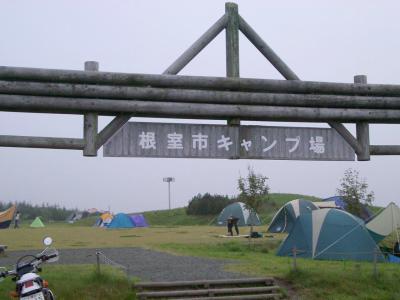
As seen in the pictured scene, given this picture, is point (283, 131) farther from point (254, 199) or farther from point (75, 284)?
point (254, 199)

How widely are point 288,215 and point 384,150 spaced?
68.3ft

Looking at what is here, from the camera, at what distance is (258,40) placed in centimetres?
948

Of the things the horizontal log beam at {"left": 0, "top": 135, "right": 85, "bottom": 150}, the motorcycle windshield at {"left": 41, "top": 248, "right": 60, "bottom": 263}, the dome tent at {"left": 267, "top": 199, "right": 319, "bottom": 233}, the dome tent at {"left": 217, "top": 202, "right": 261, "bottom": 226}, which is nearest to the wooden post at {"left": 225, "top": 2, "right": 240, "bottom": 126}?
the horizontal log beam at {"left": 0, "top": 135, "right": 85, "bottom": 150}

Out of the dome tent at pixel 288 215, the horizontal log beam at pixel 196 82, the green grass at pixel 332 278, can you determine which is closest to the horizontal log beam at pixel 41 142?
the horizontal log beam at pixel 196 82

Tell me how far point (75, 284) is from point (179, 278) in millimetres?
2782

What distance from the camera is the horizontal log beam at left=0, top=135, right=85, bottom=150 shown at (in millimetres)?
8492

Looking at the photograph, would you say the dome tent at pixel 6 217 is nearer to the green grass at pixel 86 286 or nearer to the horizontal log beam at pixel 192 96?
the green grass at pixel 86 286

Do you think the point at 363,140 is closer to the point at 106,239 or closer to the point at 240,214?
the point at 106,239

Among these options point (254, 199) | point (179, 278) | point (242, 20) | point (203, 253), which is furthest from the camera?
point (254, 199)

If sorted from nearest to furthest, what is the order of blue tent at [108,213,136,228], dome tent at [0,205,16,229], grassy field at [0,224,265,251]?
grassy field at [0,224,265,251]
blue tent at [108,213,136,228]
dome tent at [0,205,16,229]

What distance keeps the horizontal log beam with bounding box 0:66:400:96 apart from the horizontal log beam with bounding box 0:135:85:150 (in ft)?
2.99

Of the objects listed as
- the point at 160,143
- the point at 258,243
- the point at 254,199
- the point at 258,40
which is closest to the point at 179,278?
the point at 160,143

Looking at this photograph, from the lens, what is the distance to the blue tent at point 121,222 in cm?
4084

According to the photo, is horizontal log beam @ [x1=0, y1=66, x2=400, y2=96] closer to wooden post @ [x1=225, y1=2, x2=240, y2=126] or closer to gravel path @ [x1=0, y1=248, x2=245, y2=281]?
wooden post @ [x1=225, y1=2, x2=240, y2=126]
